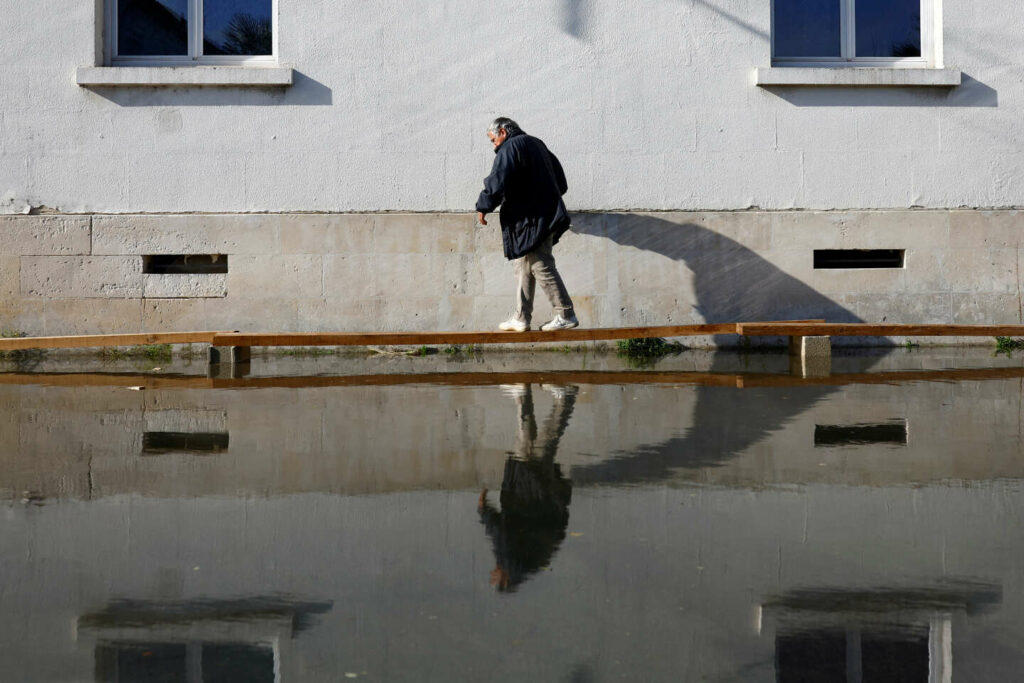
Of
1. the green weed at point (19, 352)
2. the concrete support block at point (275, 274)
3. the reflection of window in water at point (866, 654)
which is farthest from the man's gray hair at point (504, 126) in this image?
the reflection of window in water at point (866, 654)

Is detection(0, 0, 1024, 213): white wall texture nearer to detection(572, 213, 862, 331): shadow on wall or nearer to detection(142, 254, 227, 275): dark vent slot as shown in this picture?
detection(572, 213, 862, 331): shadow on wall

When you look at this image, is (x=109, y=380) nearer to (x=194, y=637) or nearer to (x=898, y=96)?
(x=194, y=637)

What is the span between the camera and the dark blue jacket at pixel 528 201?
31.1ft

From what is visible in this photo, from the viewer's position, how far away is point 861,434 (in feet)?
20.7

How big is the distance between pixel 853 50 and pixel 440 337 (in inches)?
187

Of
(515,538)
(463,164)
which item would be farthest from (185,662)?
(463,164)

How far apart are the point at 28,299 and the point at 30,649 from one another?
26.3 ft

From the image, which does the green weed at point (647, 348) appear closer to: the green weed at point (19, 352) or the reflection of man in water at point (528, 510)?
the reflection of man in water at point (528, 510)

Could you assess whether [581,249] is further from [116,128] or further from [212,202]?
[116,128]

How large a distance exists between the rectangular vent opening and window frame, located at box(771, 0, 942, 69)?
536 cm

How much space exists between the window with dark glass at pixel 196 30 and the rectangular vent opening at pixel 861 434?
21.5ft

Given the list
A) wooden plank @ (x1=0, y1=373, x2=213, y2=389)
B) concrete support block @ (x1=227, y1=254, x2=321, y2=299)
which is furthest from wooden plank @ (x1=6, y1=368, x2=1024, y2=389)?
concrete support block @ (x1=227, y1=254, x2=321, y2=299)

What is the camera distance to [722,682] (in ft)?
9.74

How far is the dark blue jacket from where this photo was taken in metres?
9.48
